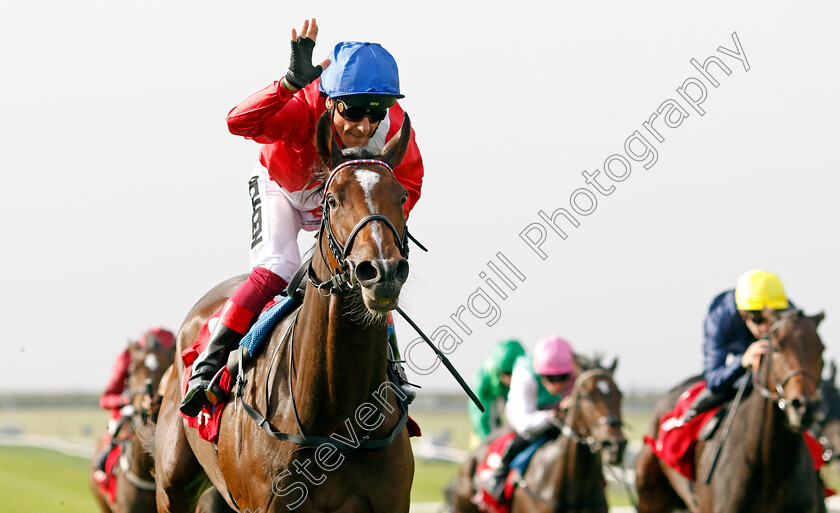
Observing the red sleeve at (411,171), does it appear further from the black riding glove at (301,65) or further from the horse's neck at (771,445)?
the horse's neck at (771,445)

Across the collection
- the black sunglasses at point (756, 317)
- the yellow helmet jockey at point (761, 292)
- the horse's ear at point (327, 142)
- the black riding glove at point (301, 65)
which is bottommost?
the black sunglasses at point (756, 317)

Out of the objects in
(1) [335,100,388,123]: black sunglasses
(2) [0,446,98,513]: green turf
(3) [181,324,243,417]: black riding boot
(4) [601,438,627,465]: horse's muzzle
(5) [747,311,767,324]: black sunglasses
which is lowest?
(2) [0,446,98,513]: green turf

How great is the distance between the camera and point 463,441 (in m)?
28.0

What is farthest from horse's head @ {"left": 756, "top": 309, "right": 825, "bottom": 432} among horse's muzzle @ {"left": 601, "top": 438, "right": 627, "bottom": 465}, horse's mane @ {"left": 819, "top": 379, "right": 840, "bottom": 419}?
horse's mane @ {"left": 819, "top": 379, "right": 840, "bottom": 419}

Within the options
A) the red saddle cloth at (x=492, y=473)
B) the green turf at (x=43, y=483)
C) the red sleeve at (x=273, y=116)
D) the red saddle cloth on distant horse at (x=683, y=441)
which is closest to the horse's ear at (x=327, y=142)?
the red sleeve at (x=273, y=116)

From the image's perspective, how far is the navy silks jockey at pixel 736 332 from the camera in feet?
23.8

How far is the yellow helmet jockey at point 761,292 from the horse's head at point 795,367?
0.25 metres

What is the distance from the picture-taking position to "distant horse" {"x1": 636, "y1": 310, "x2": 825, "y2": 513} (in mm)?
6688

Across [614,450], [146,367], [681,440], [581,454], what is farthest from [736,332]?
[146,367]

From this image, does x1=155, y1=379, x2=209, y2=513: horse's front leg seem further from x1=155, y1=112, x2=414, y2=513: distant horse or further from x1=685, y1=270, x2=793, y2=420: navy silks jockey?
x1=685, y1=270, x2=793, y2=420: navy silks jockey

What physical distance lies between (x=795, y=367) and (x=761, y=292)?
28.6 inches

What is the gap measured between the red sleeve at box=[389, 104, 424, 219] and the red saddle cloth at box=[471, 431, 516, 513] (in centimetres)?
515

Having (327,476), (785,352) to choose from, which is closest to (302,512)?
(327,476)

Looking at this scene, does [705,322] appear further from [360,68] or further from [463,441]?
[463,441]
